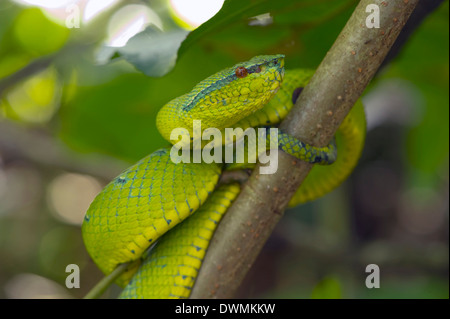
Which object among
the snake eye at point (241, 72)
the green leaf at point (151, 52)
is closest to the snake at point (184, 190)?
the snake eye at point (241, 72)

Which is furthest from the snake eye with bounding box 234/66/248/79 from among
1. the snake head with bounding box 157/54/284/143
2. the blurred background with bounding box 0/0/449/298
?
the blurred background with bounding box 0/0/449/298

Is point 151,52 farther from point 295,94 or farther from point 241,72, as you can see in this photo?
point 295,94

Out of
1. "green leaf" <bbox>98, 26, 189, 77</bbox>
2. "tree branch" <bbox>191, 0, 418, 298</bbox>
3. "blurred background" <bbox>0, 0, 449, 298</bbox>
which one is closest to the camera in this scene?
"tree branch" <bbox>191, 0, 418, 298</bbox>

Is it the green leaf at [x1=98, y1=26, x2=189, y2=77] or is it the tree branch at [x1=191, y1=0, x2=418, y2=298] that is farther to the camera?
the green leaf at [x1=98, y1=26, x2=189, y2=77]

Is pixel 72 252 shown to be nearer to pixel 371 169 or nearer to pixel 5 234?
pixel 5 234

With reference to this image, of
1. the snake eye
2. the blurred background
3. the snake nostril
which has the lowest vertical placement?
the snake eye

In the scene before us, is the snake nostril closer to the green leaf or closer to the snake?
the snake

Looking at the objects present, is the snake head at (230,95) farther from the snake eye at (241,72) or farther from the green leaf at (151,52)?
the green leaf at (151,52)
